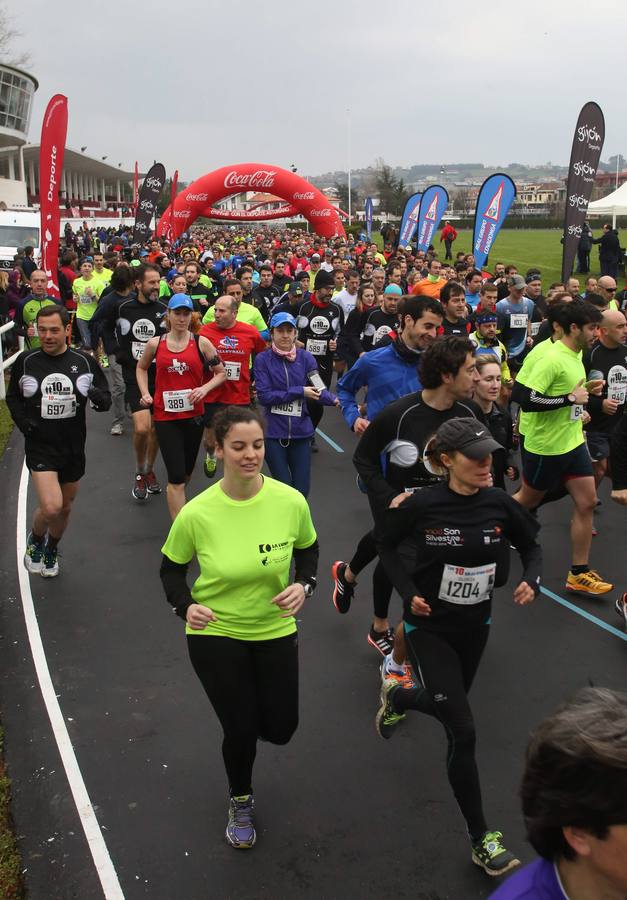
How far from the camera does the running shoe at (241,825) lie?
3.68m

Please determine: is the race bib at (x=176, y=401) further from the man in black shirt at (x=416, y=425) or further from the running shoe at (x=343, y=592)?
the man in black shirt at (x=416, y=425)

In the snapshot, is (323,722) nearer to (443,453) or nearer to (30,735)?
(30,735)

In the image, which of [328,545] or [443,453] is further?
[328,545]

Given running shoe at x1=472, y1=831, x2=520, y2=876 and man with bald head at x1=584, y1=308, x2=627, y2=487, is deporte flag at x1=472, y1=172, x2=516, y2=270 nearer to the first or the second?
man with bald head at x1=584, y1=308, x2=627, y2=487

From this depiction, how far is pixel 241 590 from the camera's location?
11.4ft

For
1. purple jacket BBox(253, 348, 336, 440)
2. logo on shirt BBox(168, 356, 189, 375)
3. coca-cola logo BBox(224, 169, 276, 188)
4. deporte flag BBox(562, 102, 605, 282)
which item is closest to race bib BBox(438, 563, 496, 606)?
purple jacket BBox(253, 348, 336, 440)

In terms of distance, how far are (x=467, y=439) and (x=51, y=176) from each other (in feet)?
36.4

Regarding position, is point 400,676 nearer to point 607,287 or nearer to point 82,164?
point 607,287

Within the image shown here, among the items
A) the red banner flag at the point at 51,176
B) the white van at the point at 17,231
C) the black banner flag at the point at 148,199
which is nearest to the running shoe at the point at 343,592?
the red banner flag at the point at 51,176

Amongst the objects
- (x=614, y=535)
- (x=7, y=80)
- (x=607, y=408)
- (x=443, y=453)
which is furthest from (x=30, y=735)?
(x=7, y=80)

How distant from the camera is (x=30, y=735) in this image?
4.57m

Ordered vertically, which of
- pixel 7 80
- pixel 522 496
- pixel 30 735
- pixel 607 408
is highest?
pixel 7 80

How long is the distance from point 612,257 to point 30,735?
2459cm

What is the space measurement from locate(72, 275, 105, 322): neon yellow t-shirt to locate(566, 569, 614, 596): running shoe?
9979mm
